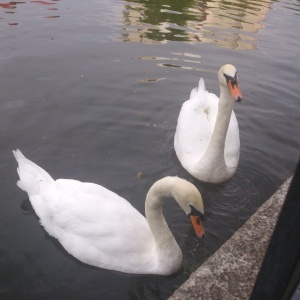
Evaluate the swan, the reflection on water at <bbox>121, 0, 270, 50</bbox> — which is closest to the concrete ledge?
the swan

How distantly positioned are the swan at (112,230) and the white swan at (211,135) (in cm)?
122

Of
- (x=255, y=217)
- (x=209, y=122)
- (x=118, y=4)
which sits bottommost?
(x=118, y=4)

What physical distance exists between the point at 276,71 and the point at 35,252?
6.80 meters

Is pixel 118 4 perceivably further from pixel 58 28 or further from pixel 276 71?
pixel 276 71

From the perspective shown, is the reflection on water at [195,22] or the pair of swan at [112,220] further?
the reflection on water at [195,22]

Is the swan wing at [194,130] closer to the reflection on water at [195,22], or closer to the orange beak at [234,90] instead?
the orange beak at [234,90]

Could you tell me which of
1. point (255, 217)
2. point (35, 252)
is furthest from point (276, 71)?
point (35, 252)

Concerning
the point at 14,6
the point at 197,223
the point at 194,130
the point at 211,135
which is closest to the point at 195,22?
the point at 14,6

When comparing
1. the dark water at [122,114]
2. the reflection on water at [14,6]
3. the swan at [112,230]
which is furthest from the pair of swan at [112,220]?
the reflection on water at [14,6]

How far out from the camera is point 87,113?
639cm

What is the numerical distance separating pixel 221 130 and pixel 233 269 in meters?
2.11

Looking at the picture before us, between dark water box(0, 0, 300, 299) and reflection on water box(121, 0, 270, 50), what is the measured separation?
0.08 metres

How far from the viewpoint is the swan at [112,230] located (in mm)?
3529

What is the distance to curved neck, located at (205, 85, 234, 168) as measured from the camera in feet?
14.4
